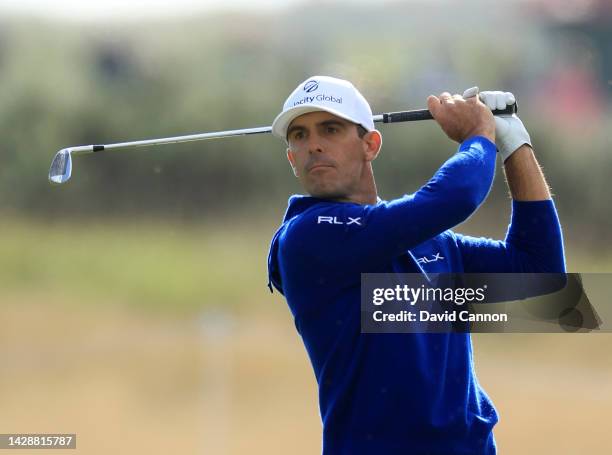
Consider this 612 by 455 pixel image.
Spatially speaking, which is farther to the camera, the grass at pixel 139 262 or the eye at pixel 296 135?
the grass at pixel 139 262

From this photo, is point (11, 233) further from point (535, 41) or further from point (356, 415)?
point (356, 415)

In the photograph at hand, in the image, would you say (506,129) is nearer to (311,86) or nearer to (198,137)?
(311,86)

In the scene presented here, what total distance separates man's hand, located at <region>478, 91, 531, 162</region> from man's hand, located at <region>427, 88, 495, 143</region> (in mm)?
117

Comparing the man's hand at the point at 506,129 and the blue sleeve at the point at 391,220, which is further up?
the man's hand at the point at 506,129

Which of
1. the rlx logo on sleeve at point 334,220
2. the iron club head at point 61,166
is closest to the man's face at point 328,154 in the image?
the rlx logo on sleeve at point 334,220

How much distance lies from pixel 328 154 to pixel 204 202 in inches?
536

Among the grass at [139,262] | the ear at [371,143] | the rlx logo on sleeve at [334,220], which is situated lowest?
the rlx logo on sleeve at [334,220]

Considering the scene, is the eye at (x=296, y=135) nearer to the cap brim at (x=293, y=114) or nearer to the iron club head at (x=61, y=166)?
the cap brim at (x=293, y=114)

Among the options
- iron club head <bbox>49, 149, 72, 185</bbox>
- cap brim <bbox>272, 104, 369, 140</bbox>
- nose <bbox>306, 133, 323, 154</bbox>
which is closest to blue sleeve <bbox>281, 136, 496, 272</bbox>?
nose <bbox>306, 133, 323, 154</bbox>

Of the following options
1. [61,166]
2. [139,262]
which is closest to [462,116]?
[61,166]

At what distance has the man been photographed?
3145 mm

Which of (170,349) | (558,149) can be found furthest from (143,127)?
(558,149)

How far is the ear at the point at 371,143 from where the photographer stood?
3508 millimetres

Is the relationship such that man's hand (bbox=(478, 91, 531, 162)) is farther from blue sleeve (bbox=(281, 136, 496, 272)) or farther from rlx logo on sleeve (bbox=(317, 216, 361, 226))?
rlx logo on sleeve (bbox=(317, 216, 361, 226))
